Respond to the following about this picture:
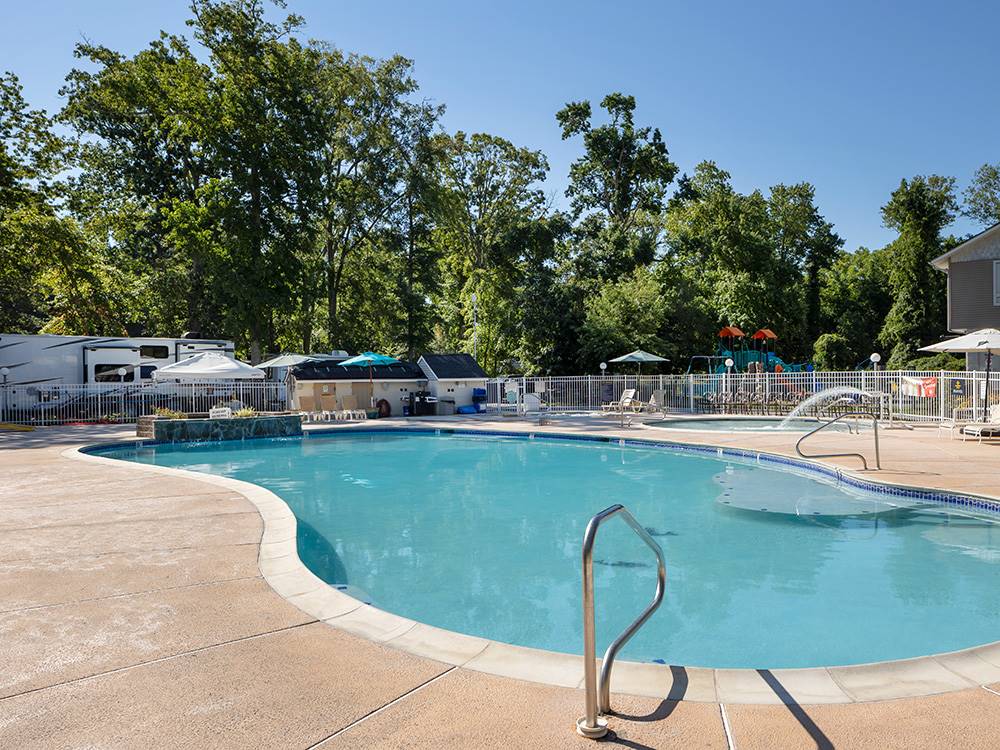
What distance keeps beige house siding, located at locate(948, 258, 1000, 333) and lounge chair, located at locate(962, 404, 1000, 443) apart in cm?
1064

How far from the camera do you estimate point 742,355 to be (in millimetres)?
31172

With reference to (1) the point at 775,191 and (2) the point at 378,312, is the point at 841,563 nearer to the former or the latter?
(2) the point at 378,312

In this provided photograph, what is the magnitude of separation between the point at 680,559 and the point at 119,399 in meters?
22.3

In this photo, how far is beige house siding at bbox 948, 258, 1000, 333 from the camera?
22.1 m

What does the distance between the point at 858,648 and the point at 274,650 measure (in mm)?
3983

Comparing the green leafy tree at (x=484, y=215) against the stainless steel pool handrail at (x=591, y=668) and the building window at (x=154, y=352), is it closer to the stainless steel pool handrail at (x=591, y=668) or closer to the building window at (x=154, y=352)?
the building window at (x=154, y=352)

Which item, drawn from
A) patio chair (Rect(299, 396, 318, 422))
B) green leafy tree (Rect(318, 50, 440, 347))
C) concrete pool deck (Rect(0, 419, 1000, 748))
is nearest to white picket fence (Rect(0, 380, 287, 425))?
patio chair (Rect(299, 396, 318, 422))

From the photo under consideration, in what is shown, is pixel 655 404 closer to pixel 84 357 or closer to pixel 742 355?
pixel 742 355

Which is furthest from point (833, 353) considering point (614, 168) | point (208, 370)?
point (208, 370)

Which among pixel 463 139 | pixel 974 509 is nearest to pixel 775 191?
pixel 463 139

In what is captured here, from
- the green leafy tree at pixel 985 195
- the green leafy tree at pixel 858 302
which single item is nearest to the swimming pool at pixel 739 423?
the green leafy tree at pixel 858 302

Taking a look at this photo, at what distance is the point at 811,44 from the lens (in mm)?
19469

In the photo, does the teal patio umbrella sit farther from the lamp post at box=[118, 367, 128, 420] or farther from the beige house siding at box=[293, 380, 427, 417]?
the lamp post at box=[118, 367, 128, 420]

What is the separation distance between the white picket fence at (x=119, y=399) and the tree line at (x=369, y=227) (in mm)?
4613
